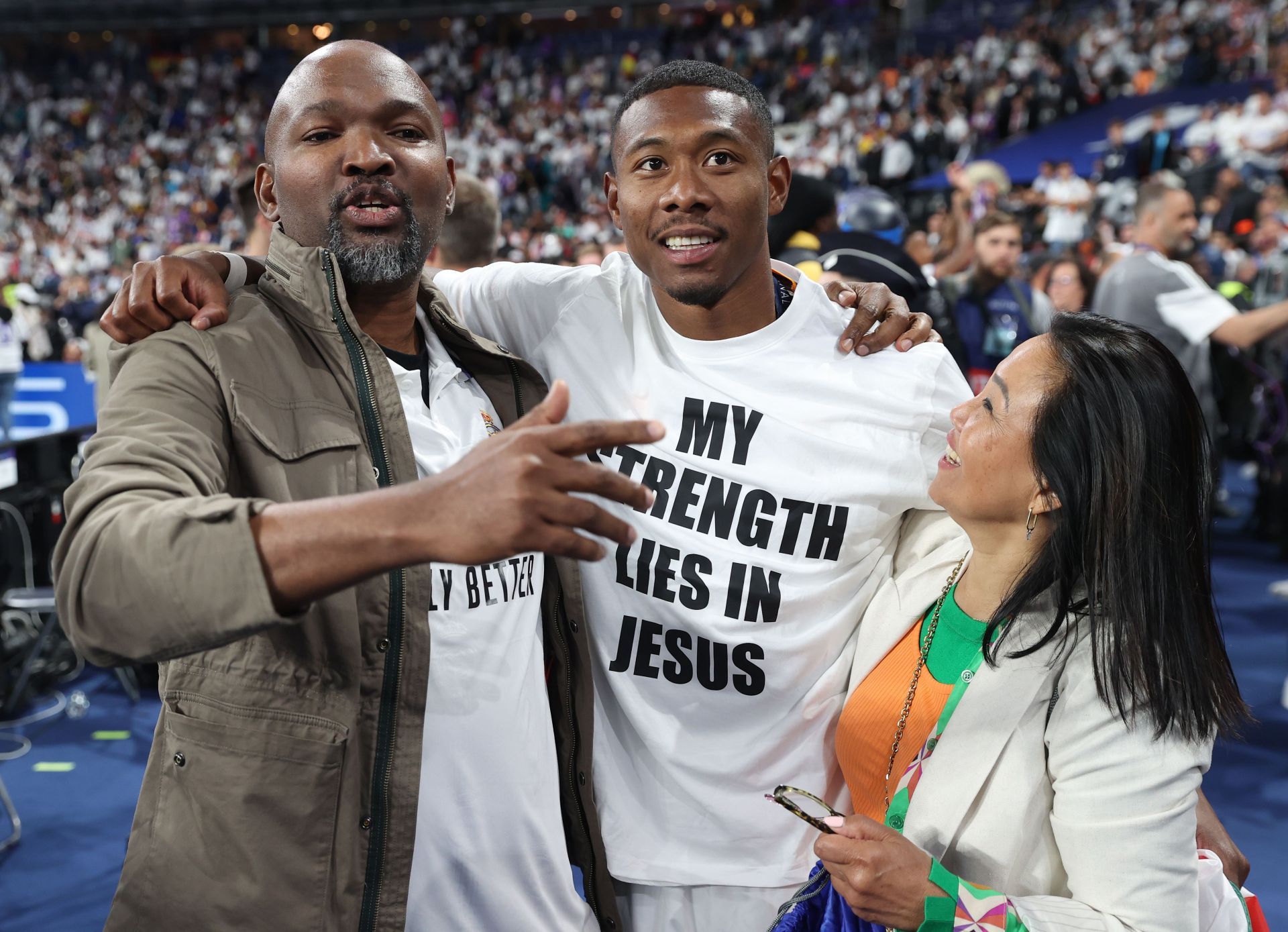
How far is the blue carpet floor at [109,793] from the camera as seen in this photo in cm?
357

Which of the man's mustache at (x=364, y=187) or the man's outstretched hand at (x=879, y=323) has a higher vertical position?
the man's mustache at (x=364, y=187)

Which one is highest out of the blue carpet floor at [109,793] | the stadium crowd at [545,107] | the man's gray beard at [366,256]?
the stadium crowd at [545,107]

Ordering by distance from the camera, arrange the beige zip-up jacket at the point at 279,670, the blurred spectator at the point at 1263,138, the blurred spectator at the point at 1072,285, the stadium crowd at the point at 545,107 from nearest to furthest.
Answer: the beige zip-up jacket at the point at 279,670 < the blurred spectator at the point at 1072,285 < the blurred spectator at the point at 1263,138 < the stadium crowd at the point at 545,107

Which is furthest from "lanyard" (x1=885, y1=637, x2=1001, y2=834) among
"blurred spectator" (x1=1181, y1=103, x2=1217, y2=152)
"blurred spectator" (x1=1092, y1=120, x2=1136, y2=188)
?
"blurred spectator" (x1=1181, y1=103, x2=1217, y2=152)

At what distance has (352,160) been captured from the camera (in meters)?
1.72

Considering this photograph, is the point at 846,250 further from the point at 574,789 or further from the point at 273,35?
the point at 273,35

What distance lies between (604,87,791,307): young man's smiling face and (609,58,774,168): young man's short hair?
0.02m

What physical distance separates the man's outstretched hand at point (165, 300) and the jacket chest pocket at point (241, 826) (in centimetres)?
51

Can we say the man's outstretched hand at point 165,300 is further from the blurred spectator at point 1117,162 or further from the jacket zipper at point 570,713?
the blurred spectator at point 1117,162

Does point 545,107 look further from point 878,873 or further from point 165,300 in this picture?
point 878,873

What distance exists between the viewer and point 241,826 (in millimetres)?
1403

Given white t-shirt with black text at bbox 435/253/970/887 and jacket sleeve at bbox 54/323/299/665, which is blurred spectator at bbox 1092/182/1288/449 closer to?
white t-shirt with black text at bbox 435/253/970/887

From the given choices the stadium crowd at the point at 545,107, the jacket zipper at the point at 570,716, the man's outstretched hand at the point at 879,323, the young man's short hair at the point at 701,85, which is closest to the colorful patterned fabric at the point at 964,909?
the jacket zipper at the point at 570,716

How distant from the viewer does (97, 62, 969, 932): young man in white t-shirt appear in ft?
5.92
